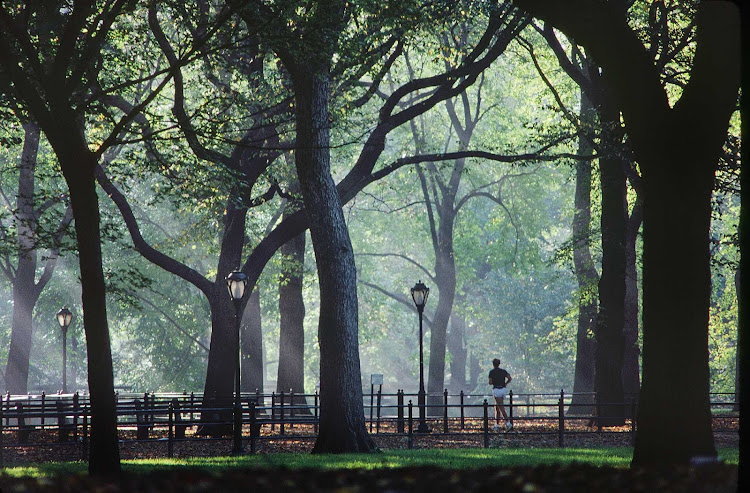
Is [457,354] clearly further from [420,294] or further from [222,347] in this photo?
[222,347]

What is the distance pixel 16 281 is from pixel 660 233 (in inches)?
1257

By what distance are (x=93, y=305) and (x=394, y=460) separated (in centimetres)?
543

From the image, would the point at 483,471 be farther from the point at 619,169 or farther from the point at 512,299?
the point at 512,299

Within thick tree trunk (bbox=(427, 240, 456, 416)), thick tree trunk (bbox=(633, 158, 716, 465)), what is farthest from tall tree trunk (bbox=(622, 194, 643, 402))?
thick tree trunk (bbox=(633, 158, 716, 465))

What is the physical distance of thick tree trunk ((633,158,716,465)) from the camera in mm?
10320

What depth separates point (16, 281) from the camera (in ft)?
122

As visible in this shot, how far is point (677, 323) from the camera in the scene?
1030 cm

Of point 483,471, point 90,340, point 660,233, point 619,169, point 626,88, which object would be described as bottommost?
point 483,471

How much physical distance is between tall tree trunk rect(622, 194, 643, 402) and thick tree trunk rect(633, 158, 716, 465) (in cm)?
1692

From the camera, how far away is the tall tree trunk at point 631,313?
27.4 meters

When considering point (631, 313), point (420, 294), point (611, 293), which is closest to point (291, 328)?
point (420, 294)

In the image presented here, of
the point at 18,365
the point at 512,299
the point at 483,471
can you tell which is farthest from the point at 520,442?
the point at 512,299

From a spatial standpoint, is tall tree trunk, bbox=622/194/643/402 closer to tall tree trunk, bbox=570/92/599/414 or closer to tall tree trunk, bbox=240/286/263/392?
tall tree trunk, bbox=570/92/599/414

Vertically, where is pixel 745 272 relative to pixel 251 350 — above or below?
above
